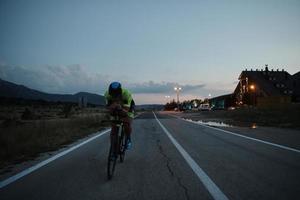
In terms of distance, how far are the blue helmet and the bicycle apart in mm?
491

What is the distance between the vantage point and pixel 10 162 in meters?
7.98

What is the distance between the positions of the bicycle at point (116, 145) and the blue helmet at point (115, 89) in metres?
0.49

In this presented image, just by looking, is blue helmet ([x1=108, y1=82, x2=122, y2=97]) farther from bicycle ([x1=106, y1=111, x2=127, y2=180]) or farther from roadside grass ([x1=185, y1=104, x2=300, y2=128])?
roadside grass ([x1=185, y1=104, x2=300, y2=128])

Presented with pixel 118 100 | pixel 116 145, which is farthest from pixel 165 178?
pixel 118 100

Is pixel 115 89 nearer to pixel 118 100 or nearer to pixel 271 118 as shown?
pixel 118 100

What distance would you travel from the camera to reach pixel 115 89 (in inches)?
259

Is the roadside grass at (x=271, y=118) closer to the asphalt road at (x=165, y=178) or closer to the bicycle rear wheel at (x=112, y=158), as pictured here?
the asphalt road at (x=165, y=178)

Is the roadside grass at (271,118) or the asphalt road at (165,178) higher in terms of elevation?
the roadside grass at (271,118)

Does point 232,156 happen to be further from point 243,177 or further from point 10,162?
point 10,162

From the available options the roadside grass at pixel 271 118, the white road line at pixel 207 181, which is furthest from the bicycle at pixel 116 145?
the roadside grass at pixel 271 118

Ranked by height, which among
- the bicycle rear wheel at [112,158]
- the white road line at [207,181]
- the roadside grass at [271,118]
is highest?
the roadside grass at [271,118]

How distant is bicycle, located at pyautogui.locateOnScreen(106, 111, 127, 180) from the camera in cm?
593

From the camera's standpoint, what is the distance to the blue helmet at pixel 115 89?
259 inches

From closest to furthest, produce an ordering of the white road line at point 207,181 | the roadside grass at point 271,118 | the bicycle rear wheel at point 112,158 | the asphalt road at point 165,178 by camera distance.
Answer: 1. the white road line at point 207,181
2. the asphalt road at point 165,178
3. the bicycle rear wheel at point 112,158
4. the roadside grass at point 271,118
